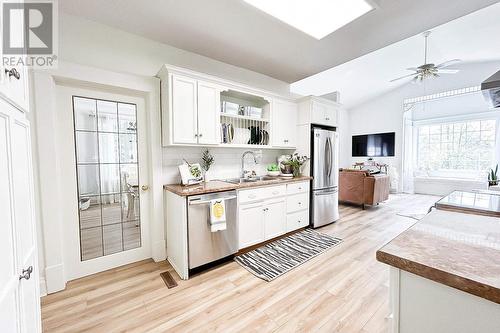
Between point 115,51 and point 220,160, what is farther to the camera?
point 220,160

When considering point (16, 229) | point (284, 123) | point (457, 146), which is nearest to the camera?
point (16, 229)

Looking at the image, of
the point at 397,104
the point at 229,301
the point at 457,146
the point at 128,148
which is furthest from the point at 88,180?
the point at 457,146

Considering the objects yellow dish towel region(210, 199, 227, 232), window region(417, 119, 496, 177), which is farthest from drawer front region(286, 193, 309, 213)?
window region(417, 119, 496, 177)

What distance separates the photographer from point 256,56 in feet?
9.26

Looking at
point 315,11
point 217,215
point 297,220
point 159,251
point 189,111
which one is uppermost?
point 315,11

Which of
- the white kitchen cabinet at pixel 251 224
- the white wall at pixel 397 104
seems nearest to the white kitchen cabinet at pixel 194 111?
the white kitchen cabinet at pixel 251 224

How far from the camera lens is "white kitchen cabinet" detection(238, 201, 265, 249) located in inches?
101

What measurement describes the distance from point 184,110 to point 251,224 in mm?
1672

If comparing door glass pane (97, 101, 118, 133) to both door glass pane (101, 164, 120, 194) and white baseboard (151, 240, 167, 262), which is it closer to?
door glass pane (101, 164, 120, 194)

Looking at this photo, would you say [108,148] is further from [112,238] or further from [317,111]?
[317,111]

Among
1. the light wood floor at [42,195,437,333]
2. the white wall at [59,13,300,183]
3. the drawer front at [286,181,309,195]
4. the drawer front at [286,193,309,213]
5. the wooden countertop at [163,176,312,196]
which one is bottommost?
the light wood floor at [42,195,437,333]

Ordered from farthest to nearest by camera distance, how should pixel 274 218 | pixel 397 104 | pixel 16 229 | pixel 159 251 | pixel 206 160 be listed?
pixel 397 104 → pixel 274 218 → pixel 206 160 → pixel 159 251 → pixel 16 229

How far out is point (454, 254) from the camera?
732mm

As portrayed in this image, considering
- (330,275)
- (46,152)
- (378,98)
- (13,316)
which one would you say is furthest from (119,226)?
(378,98)
